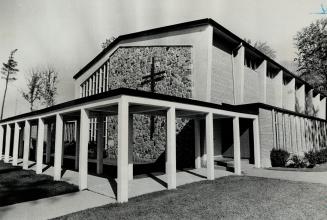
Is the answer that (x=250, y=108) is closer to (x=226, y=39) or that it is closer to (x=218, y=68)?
(x=218, y=68)

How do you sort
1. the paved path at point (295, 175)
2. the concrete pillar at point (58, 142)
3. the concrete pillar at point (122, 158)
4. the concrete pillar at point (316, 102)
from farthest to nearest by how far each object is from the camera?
1. the concrete pillar at point (316, 102)
2. the concrete pillar at point (58, 142)
3. the paved path at point (295, 175)
4. the concrete pillar at point (122, 158)

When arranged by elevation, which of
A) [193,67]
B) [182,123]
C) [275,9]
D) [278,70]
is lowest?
[182,123]

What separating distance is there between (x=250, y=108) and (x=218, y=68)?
340 centimetres

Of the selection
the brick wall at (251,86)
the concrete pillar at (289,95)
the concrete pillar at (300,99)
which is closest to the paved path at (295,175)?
the brick wall at (251,86)

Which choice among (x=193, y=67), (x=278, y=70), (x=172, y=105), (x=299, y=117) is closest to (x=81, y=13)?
(x=193, y=67)

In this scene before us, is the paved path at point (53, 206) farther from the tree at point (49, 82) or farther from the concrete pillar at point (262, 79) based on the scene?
the tree at point (49, 82)

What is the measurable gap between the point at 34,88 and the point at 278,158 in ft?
131

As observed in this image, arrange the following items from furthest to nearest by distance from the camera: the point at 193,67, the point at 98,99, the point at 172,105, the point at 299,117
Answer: the point at 299,117 < the point at 193,67 < the point at 172,105 < the point at 98,99

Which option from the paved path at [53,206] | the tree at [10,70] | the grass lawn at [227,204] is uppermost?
the tree at [10,70]

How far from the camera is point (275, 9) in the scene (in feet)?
51.3

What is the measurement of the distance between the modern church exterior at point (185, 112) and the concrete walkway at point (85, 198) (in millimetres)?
705

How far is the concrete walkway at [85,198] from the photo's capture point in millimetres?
6189

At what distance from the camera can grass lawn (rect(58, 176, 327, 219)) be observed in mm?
A: 5809

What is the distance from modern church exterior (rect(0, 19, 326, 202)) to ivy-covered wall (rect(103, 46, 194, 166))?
69 mm
